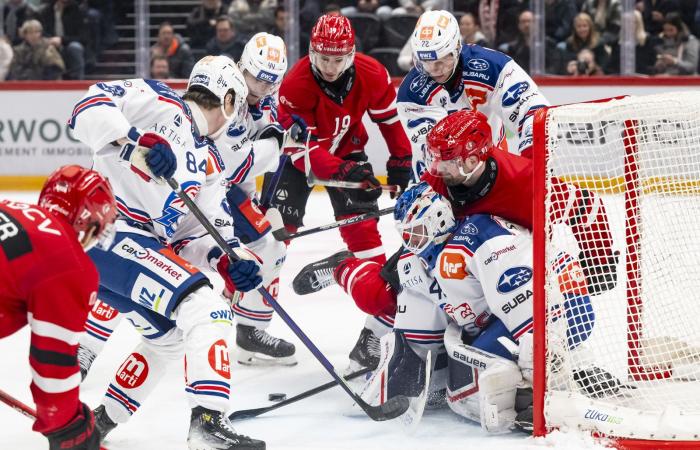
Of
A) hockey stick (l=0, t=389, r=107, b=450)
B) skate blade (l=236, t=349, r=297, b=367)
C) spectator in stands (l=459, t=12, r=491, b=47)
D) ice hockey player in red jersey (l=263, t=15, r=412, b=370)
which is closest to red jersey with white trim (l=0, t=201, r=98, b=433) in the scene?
hockey stick (l=0, t=389, r=107, b=450)

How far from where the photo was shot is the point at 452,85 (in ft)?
13.0

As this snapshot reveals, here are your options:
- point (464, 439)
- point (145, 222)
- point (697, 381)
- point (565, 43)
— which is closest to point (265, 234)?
point (145, 222)

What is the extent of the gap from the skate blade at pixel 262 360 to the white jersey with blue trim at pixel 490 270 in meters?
1.08

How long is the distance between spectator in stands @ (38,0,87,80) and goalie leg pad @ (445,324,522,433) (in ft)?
17.9

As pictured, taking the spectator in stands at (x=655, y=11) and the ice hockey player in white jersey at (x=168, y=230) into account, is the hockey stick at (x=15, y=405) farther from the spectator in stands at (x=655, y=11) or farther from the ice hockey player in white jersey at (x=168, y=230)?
the spectator in stands at (x=655, y=11)

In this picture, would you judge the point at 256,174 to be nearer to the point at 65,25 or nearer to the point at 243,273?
the point at 243,273

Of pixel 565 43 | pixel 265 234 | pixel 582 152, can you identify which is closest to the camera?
pixel 582 152

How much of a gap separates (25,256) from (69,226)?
0.48ft

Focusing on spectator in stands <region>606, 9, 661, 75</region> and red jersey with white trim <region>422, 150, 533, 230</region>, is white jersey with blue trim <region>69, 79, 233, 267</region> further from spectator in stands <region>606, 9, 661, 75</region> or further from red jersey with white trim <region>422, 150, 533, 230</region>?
spectator in stands <region>606, 9, 661, 75</region>

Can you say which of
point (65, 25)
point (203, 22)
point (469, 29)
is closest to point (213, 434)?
point (469, 29)

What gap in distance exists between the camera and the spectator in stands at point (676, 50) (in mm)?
7477

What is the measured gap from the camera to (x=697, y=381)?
3.06m

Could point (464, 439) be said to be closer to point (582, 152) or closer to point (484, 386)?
point (484, 386)

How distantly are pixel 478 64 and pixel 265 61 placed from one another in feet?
2.49
